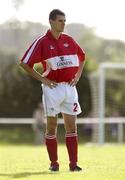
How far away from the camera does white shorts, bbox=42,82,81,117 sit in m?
11.0

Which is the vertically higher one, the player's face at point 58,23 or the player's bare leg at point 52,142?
the player's face at point 58,23

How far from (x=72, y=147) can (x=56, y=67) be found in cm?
115

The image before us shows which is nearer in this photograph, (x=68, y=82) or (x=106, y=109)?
(x=68, y=82)

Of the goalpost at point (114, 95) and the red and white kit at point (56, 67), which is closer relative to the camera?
the red and white kit at point (56, 67)

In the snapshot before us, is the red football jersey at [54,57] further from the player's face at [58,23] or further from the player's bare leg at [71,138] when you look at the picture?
the player's bare leg at [71,138]

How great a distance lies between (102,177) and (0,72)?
4165cm

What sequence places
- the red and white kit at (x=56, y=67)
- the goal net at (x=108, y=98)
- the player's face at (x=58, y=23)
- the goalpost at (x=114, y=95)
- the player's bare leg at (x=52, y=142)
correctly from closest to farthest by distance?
1. the player's face at (x=58, y=23)
2. the red and white kit at (x=56, y=67)
3. the player's bare leg at (x=52, y=142)
4. the goal net at (x=108, y=98)
5. the goalpost at (x=114, y=95)

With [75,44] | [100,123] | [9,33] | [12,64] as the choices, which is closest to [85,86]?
[12,64]

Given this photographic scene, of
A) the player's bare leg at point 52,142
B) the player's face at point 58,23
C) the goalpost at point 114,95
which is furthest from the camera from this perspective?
the goalpost at point 114,95

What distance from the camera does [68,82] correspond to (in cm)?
1107

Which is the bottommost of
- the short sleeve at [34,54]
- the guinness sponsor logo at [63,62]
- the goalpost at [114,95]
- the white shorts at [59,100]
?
the goalpost at [114,95]

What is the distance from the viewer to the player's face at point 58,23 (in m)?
10.9

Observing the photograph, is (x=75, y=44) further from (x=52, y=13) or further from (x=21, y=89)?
(x=21, y=89)

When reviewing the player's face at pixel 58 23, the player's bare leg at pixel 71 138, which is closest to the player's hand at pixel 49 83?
the player's bare leg at pixel 71 138
